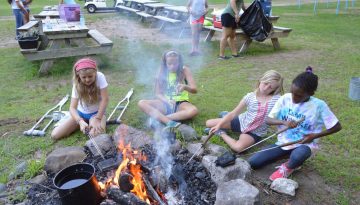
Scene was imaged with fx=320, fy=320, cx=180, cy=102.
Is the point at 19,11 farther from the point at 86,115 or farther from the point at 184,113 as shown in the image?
the point at 184,113

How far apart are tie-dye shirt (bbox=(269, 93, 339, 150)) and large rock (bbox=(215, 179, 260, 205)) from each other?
3.05ft

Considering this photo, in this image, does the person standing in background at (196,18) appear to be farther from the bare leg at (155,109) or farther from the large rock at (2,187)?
the large rock at (2,187)

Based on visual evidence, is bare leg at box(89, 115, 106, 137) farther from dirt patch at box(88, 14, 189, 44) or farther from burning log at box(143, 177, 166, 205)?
dirt patch at box(88, 14, 189, 44)

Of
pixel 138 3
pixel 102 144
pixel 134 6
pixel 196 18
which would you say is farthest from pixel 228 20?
pixel 134 6

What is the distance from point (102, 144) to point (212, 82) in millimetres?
2877

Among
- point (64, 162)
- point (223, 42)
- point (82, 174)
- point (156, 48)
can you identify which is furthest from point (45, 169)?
point (156, 48)

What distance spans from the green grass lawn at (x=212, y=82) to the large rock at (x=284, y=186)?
387mm

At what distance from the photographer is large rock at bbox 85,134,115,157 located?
3325 millimetres

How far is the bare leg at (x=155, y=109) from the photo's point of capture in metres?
4.10

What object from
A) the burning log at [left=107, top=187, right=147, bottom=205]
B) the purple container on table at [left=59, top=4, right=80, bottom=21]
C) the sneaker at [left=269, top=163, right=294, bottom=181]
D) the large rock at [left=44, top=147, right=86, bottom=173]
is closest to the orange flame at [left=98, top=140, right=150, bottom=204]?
the burning log at [left=107, top=187, right=147, bottom=205]

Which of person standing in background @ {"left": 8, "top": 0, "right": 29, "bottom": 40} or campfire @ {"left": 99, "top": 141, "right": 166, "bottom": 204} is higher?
person standing in background @ {"left": 8, "top": 0, "right": 29, "bottom": 40}

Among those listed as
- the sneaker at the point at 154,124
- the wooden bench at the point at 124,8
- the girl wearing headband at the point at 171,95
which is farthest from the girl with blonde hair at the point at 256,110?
the wooden bench at the point at 124,8

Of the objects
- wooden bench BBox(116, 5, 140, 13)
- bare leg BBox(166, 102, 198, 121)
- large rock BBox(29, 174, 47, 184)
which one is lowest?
large rock BBox(29, 174, 47, 184)

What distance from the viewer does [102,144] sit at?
339 cm
